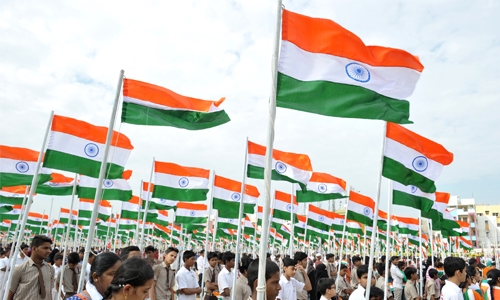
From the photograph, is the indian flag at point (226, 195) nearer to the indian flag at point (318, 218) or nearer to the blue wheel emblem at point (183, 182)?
the blue wheel emblem at point (183, 182)

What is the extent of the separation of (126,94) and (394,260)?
33.6ft

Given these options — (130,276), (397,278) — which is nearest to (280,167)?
(397,278)

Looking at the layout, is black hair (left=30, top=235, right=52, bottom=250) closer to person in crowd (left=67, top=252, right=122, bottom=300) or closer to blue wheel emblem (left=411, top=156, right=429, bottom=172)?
person in crowd (left=67, top=252, right=122, bottom=300)

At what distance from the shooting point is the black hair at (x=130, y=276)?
276 cm

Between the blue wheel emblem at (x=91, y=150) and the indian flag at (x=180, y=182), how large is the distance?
4.56 metres

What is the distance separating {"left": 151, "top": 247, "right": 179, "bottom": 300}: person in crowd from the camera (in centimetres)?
688

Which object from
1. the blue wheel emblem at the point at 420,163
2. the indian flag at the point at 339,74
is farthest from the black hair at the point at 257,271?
the blue wheel emblem at the point at 420,163

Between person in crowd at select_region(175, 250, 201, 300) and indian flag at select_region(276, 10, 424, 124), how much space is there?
4136 millimetres

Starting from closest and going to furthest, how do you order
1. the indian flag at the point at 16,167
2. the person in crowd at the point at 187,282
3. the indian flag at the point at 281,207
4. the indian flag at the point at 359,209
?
the person in crowd at the point at 187,282
the indian flag at the point at 16,167
the indian flag at the point at 359,209
the indian flag at the point at 281,207

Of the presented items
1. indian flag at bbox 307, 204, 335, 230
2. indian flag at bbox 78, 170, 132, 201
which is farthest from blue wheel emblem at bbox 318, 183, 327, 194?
indian flag at bbox 78, 170, 132, 201

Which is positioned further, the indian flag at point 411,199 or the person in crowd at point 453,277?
the indian flag at point 411,199

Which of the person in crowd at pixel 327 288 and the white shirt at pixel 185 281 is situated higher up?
the person in crowd at pixel 327 288

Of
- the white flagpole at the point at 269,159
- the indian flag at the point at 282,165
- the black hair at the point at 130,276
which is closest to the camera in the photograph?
the black hair at the point at 130,276

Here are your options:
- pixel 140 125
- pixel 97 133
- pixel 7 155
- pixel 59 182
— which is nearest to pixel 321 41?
pixel 140 125
